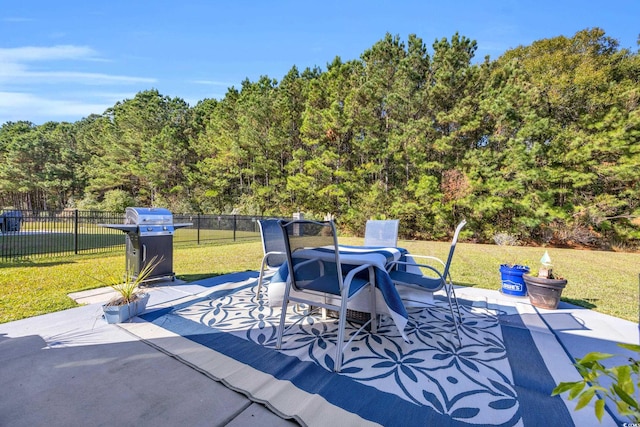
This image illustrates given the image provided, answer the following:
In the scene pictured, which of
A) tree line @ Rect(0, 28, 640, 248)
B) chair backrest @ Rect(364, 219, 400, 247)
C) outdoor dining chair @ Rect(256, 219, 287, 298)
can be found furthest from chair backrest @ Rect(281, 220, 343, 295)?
tree line @ Rect(0, 28, 640, 248)

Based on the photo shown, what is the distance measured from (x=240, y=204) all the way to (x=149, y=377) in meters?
15.8

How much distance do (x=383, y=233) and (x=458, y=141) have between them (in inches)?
402

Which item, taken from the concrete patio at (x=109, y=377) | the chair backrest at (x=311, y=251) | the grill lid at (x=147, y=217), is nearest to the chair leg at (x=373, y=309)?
the chair backrest at (x=311, y=251)

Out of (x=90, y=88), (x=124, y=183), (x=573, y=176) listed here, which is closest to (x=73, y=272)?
(x=90, y=88)

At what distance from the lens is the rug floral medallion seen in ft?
5.60

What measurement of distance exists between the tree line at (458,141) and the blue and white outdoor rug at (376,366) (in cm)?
992

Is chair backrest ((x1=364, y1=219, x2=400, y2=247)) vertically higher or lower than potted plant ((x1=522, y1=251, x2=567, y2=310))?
higher

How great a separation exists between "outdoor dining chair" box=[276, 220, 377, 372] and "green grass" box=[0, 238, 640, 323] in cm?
252

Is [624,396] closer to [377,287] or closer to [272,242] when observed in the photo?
[377,287]

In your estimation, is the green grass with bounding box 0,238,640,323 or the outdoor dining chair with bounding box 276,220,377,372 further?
the green grass with bounding box 0,238,640,323

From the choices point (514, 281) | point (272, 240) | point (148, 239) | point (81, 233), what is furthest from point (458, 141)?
point (81, 233)

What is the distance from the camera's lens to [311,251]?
86.0 inches

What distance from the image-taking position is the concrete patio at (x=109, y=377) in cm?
154

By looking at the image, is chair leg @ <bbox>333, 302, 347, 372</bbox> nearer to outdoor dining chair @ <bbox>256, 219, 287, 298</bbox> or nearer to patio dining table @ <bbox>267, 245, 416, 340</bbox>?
patio dining table @ <bbox>267, 245, 416, 340</bbox>
